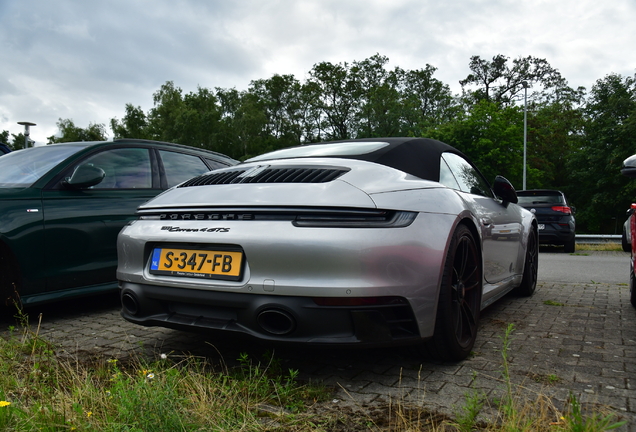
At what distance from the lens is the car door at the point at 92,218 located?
4.01m

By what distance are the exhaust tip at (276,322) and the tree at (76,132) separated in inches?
3002

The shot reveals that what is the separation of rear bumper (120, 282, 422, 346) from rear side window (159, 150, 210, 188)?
2.74 m

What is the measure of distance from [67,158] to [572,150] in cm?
4739

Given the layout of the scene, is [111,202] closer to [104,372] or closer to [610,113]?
[104,372]

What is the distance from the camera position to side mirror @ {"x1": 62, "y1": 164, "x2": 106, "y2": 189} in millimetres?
4121

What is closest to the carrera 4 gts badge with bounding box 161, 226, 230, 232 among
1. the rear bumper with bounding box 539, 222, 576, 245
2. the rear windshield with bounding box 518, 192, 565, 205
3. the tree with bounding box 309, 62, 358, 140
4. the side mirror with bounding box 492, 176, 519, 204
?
the side mirror with bounding box 492, 176, 519, 204

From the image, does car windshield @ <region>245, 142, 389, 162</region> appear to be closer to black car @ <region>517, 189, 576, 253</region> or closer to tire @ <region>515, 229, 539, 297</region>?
tire @ <region>515, 229, 539, 297</region>

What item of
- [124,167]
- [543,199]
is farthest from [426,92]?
[124,167]

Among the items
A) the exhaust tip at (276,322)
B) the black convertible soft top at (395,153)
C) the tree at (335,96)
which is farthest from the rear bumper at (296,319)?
the tree at (335,96)

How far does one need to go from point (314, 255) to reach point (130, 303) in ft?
3.89

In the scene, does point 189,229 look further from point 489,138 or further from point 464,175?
point 489,138

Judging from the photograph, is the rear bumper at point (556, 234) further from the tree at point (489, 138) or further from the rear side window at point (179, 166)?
the tree at point (489, 138)

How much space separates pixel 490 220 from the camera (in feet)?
12.2

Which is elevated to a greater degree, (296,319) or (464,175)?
(464,175)
